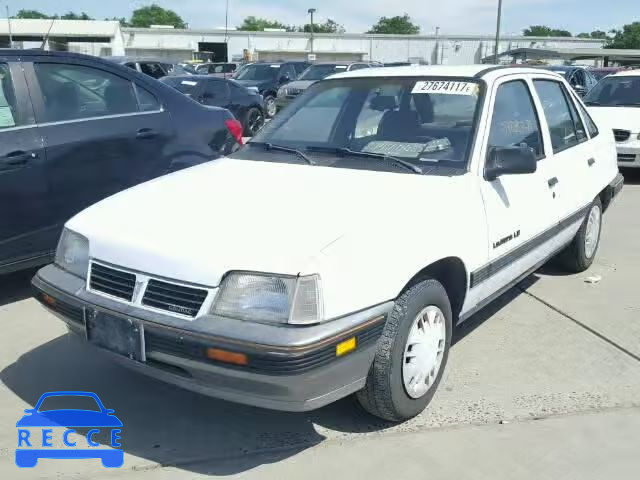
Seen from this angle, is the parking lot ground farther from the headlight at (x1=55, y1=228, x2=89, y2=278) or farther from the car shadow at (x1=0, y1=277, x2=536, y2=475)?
the headlight at (x1=55, y1=228, x2=89, y2=278)

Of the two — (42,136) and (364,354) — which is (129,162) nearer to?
(42,136)

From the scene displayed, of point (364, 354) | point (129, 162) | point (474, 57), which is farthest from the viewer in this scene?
point (474, 57)

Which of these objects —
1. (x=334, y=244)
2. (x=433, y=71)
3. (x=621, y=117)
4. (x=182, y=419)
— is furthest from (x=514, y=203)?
(x=621, y=117)

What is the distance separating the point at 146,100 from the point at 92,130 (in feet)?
2.14

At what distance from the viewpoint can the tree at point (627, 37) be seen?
73.9 m

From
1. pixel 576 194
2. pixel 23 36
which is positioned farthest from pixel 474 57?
pixel 576 194

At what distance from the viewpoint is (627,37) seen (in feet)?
255

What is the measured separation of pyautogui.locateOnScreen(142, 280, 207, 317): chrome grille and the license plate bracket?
4.4 inches

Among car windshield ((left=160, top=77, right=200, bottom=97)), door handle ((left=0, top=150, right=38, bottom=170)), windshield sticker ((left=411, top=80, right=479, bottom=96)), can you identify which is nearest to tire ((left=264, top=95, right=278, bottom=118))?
car windshield ((left=160, top=77, right=200, bottom=97))

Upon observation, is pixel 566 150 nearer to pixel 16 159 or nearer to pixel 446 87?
pixel 446 87

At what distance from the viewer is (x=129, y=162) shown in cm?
499

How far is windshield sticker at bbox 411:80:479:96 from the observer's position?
3.78 m

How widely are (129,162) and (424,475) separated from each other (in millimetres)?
3286

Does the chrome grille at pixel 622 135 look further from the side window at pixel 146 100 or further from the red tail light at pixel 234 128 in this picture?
the side window at pixel 146 100
